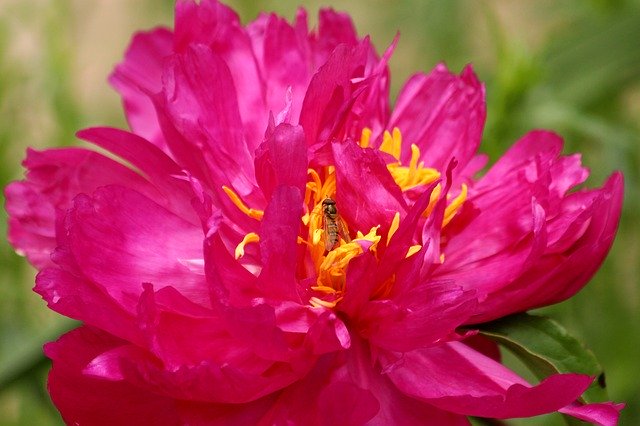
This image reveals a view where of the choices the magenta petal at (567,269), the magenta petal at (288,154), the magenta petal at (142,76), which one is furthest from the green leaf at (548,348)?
the magenta petal at (142,76)

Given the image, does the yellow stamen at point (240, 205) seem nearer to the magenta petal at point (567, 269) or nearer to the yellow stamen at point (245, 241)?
the yellow stamen at point (245, 241)

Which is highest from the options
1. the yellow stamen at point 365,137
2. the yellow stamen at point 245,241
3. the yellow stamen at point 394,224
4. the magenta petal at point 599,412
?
the yellow stamen at point 365,137

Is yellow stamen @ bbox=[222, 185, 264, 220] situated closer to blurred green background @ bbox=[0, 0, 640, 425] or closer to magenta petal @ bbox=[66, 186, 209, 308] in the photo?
magenta petal @ bbox=[66, 186, 209, 308]

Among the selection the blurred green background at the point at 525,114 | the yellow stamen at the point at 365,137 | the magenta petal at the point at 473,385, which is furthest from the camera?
the blurred green background at the point at 525,114

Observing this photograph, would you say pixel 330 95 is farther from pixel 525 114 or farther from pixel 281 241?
pixel 525 114

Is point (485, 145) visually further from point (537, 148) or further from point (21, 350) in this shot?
point (21, 350)

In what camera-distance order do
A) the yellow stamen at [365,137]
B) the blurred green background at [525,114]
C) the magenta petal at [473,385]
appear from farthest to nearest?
1. the blurred green background at [525,114]
2. the yellow stamen at [365,137]
3. the magenta petal at [473,385]

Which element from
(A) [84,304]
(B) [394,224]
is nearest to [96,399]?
(A) [84,304]
